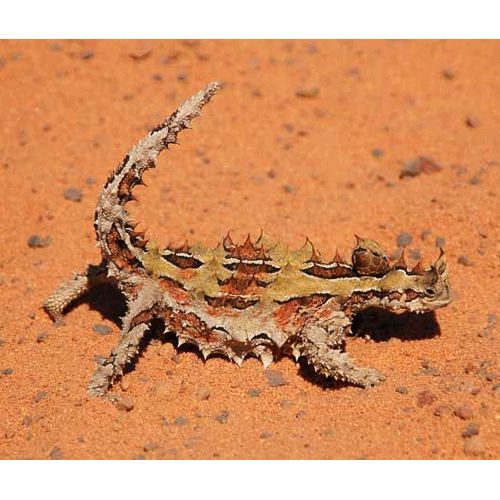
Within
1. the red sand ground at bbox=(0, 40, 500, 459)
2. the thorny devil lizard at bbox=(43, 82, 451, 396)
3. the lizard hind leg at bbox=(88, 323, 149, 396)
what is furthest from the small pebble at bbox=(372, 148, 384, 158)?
the lizard hind leg at bbox=(88, 323, 149, 396)

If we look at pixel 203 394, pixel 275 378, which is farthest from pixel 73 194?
pixel 275 378

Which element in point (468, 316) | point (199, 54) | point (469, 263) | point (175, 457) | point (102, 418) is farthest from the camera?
point (199, 54)

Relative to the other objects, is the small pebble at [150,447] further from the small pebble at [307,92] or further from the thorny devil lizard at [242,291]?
the small pebble at [307,92]

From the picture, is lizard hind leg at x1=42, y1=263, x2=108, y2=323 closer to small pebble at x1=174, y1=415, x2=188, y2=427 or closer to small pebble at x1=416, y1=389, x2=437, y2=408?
small pebble at x1=174, y1=415, x2=188, y2=427

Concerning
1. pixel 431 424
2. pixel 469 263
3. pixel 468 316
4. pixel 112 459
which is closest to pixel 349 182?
pixel 469 263

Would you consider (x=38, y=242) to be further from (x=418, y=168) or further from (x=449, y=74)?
(x=449, y=74)

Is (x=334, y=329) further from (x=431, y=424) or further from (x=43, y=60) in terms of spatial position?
(x=43, y=60)

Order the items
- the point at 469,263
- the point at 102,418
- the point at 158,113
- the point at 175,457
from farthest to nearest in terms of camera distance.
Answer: the point at 158,113 → the point at 469,263 → the point at 102,418 → the point at 175,457

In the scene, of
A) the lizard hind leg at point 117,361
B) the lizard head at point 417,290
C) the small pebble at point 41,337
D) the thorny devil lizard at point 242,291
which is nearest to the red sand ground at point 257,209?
the small pebble at point 41,337
